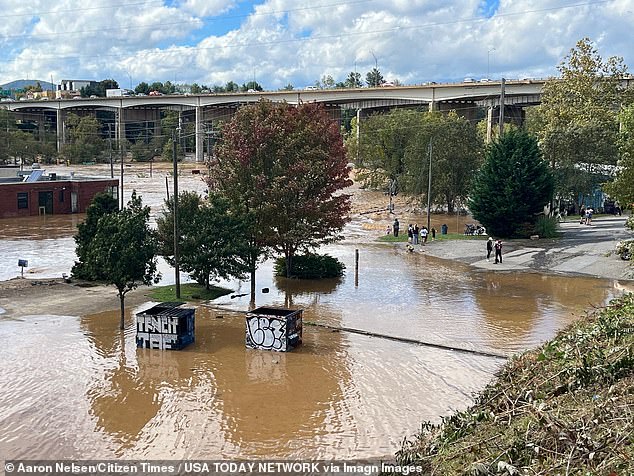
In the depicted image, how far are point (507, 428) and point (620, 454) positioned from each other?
180 centimetres

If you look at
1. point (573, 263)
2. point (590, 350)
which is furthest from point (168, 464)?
point (573, 263)

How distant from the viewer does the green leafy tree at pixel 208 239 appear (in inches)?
1216

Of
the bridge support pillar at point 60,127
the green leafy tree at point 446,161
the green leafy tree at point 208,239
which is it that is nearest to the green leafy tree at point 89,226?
the green leafy tree at point 208,239

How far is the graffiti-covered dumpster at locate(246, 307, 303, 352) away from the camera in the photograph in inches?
915

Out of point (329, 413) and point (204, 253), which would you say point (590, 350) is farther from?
point (204, 253)

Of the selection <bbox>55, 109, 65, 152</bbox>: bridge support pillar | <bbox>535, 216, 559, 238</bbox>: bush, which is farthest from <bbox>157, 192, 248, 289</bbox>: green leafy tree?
<bbox>55, 109, 65, 152</bbox>: bridge support pillar

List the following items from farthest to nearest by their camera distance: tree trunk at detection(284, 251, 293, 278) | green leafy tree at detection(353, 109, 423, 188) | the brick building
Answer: green leafy tree at detection(353, 109, 423, 188)
the brick building
tree trunk at detection(284, 251, 293, 278)

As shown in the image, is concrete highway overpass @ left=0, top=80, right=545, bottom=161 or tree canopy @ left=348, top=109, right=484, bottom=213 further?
concrete highway overpass @ left=0, top=80, right=545, bottom=161

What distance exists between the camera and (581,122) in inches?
2379

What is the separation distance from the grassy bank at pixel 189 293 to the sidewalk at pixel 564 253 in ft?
54.1

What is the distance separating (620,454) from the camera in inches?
332

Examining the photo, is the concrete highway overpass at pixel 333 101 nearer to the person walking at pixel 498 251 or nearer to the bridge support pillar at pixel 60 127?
the bridge support pillar at pixel 60 127

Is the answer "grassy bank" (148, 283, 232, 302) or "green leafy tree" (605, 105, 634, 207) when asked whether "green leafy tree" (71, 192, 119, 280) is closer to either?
"grassy bank" (148, 283, 232, 302)

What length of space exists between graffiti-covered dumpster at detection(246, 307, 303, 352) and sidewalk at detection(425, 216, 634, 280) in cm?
2027
